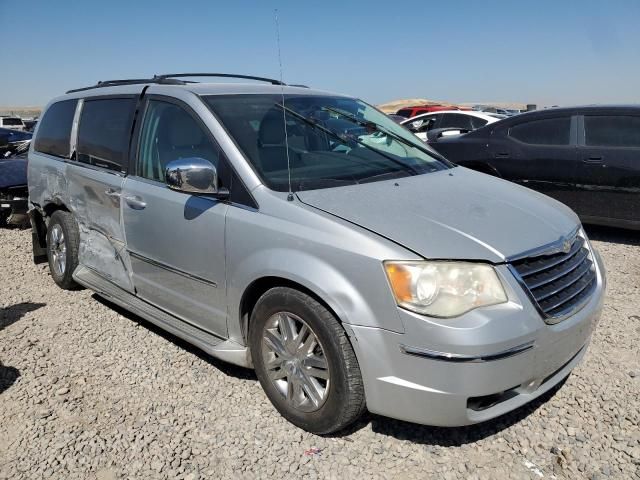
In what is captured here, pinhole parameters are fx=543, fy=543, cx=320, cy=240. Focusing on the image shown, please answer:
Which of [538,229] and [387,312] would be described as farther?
[538,229]

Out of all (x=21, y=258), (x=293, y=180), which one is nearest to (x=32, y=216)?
(x=21, y=258)

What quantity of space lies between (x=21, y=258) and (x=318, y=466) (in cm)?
518

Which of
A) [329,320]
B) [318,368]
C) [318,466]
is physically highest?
[329,320]

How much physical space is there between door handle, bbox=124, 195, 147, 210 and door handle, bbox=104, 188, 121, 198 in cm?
13

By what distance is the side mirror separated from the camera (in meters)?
2.89

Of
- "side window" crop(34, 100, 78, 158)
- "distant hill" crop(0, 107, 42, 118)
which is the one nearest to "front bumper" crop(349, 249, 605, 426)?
"side window" crop(34, 100, 78, 158)

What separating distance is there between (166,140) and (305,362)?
1781 mm

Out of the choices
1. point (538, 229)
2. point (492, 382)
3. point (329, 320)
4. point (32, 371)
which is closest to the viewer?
point (492, 382)

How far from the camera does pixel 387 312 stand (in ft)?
7.73

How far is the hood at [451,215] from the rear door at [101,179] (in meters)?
1.74

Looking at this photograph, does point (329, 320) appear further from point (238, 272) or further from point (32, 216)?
point (32, 216)

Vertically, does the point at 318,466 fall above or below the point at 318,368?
below

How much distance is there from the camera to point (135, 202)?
360cm

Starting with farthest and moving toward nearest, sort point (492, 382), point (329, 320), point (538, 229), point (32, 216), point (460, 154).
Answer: point (460, 154), point (32, 216), point (538, 229), point (329, 320), point (492, 382)
